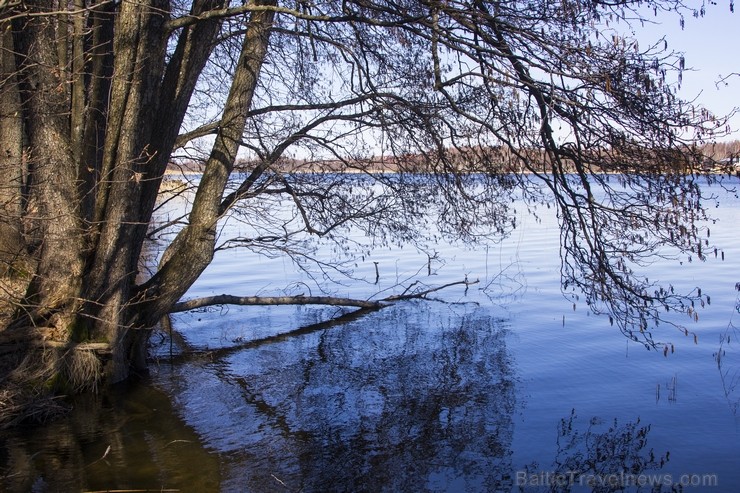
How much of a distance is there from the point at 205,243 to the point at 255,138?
2.41m

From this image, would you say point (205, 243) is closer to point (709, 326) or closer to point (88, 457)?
point (88, 457)

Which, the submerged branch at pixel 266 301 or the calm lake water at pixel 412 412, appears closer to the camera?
the calm lake water at pixel 412 412

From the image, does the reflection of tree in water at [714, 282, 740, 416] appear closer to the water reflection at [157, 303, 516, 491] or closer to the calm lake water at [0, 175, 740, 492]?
the calm lake water at [0, 175, 740, 492]

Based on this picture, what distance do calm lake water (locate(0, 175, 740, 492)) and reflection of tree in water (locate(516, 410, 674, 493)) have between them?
0.06 feet

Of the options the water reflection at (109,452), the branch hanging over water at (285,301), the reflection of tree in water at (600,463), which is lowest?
the reflection of tree in water at (600,463)

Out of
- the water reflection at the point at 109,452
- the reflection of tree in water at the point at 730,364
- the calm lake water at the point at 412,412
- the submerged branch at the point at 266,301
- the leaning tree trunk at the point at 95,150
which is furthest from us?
the submerged branch at the point at 266,301

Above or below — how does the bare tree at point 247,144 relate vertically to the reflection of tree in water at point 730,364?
above

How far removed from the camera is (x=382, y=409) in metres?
7.50

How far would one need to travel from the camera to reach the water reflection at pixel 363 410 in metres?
5.92

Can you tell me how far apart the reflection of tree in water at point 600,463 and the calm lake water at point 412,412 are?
0.02m

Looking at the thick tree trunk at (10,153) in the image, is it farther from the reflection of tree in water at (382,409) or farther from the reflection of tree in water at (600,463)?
the reflection of tree in water at (600,463)

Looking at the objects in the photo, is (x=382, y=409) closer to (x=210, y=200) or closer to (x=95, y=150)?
(x=210, y=200)

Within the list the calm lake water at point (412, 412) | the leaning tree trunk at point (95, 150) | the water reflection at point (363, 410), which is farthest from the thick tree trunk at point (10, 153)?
Result: the water reflection at point (363, 410)

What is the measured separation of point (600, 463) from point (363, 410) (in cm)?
257
